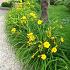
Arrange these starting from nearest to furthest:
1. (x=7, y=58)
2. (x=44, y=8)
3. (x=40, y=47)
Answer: (x=40, y=47)
(x=7, y=58)
(x=44, y=8)

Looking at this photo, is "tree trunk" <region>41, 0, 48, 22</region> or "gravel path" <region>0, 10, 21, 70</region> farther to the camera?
"tree trunk" <region>41, 0, 48, 22</region>

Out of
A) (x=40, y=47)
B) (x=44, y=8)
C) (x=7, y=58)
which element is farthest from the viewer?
(x=44, y=8)

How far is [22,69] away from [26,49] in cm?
65

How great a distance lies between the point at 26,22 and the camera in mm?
6965

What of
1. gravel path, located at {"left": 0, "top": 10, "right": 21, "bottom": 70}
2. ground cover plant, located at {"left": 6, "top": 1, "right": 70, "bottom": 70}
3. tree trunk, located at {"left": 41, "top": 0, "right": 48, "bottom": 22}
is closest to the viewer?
ground cover plant, located at {"left": 6, "top": 1, "right": 70, "bottom": 70}

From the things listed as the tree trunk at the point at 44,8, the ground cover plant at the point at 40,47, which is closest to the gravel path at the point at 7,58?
the ground cover plant at the point at 40,47

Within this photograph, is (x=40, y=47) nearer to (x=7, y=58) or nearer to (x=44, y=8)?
(x=7, y=58)

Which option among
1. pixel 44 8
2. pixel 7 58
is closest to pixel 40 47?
pixel 7 58

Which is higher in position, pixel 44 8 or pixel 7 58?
pixel 44 8

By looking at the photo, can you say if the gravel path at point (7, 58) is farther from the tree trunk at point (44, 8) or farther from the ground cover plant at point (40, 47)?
the tree trunk at point (44, 8)

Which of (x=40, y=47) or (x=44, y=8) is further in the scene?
(x=44, y=8)

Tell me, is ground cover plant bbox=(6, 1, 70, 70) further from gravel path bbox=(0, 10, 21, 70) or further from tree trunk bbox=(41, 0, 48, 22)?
tree trunk bbox=(41, 0, 48, 22)

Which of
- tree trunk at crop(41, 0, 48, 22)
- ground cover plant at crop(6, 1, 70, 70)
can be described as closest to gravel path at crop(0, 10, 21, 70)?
ground cover plant at crop(6, 1, 70, 70)

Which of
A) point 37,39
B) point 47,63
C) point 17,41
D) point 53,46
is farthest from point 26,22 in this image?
point 47,63
